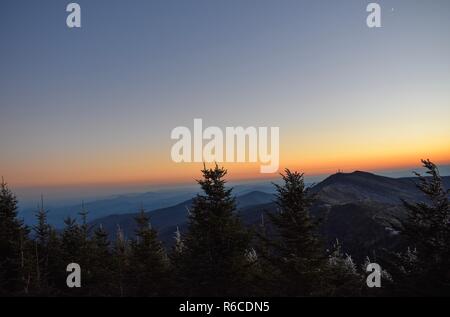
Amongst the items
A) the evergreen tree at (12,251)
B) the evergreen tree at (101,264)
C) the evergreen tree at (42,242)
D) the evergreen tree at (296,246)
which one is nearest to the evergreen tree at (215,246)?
the evergreen tree at (296,246)

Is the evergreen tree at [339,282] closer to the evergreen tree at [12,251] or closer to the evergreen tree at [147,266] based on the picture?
the evergreen tree at [147,266]

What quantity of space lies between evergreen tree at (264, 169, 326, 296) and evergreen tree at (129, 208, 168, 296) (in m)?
11.0

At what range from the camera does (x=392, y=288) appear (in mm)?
16000

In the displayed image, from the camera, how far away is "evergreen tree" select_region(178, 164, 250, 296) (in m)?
19.1

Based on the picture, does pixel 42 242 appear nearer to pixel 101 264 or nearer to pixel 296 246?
pixel 101 264

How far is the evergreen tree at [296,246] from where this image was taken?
16922 mm

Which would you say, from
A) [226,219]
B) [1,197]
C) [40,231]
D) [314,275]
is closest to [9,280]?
[1,197]

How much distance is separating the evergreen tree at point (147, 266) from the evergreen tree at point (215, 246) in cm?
547

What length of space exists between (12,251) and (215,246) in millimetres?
22724

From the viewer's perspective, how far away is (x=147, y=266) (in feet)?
90.2

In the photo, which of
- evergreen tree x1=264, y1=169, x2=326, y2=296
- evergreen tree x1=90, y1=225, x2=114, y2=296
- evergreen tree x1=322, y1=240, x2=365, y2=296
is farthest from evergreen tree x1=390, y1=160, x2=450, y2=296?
evergreen tree x1=90, y1=225, x2=114, y2=296
